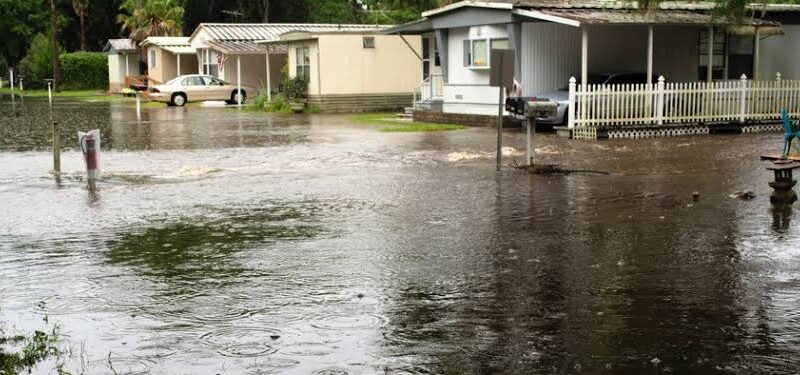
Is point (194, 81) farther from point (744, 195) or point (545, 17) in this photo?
point (744, 195)

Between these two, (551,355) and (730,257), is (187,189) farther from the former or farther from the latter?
(551,355)

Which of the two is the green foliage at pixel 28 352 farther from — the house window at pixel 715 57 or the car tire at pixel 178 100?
the car tire at pixel 178 100

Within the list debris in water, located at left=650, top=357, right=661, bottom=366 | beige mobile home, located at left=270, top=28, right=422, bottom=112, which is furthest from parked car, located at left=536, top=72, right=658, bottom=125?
debris in water, located at left=650, top=357, right=661, bottom=366

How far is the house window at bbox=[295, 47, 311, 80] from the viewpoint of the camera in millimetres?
38031

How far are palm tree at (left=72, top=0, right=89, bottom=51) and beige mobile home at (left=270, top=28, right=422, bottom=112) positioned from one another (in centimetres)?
3748

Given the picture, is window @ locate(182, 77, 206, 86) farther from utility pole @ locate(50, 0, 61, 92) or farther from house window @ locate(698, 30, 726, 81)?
house window @ locate(698, 30, 726, 81)

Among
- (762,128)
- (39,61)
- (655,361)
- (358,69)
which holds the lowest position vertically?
(655,361)

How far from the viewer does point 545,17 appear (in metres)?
22.9

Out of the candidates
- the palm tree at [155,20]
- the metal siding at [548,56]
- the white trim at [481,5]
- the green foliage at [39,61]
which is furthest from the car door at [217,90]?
the green foliage at [39,61]

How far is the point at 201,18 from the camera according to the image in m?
70.1

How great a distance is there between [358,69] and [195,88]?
11296mm

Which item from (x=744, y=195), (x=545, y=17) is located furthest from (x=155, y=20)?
(x=744, y=195)

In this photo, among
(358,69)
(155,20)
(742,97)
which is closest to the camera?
(742,97)

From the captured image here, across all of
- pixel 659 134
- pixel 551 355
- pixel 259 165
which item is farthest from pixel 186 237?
pixel 659 134
